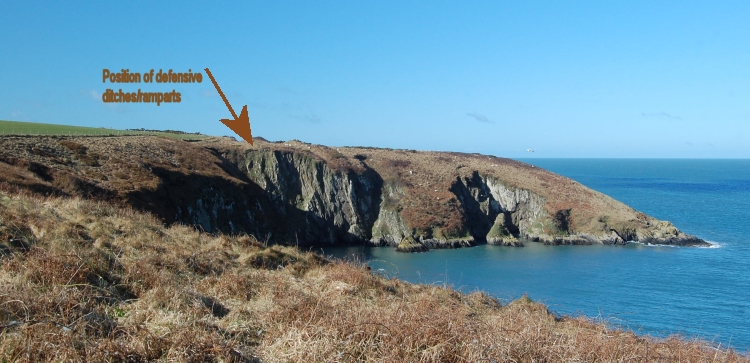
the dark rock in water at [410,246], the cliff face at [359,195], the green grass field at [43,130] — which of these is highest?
the green grass field at [43,130]

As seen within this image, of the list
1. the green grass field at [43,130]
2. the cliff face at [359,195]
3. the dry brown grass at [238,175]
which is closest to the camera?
the dry brown grass at [238,175]

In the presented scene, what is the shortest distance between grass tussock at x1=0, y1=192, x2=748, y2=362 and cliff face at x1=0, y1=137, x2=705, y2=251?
35.9 m

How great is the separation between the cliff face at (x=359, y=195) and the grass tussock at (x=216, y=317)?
3594 cm

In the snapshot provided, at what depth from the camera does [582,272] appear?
55.2m

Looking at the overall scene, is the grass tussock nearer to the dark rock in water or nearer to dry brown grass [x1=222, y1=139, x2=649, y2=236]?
the dark rock in water

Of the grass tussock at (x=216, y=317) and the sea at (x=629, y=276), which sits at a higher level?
the grass tussock at (x=216, y=317)

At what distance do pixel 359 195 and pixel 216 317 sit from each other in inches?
2817

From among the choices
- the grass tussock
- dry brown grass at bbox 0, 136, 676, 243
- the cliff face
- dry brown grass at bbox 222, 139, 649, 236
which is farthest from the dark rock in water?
the grass tussock

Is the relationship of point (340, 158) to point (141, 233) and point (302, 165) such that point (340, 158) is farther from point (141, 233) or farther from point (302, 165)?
point (141, 233)

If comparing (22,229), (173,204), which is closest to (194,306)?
(22,229)

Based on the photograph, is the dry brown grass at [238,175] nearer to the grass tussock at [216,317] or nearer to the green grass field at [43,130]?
the green grass field at [43,130]

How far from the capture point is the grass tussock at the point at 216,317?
611 centimetres

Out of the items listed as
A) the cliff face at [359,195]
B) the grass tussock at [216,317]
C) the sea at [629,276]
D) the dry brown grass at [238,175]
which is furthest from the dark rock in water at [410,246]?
the grass tussock at [216,317]

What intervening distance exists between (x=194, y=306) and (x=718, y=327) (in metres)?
40.8
